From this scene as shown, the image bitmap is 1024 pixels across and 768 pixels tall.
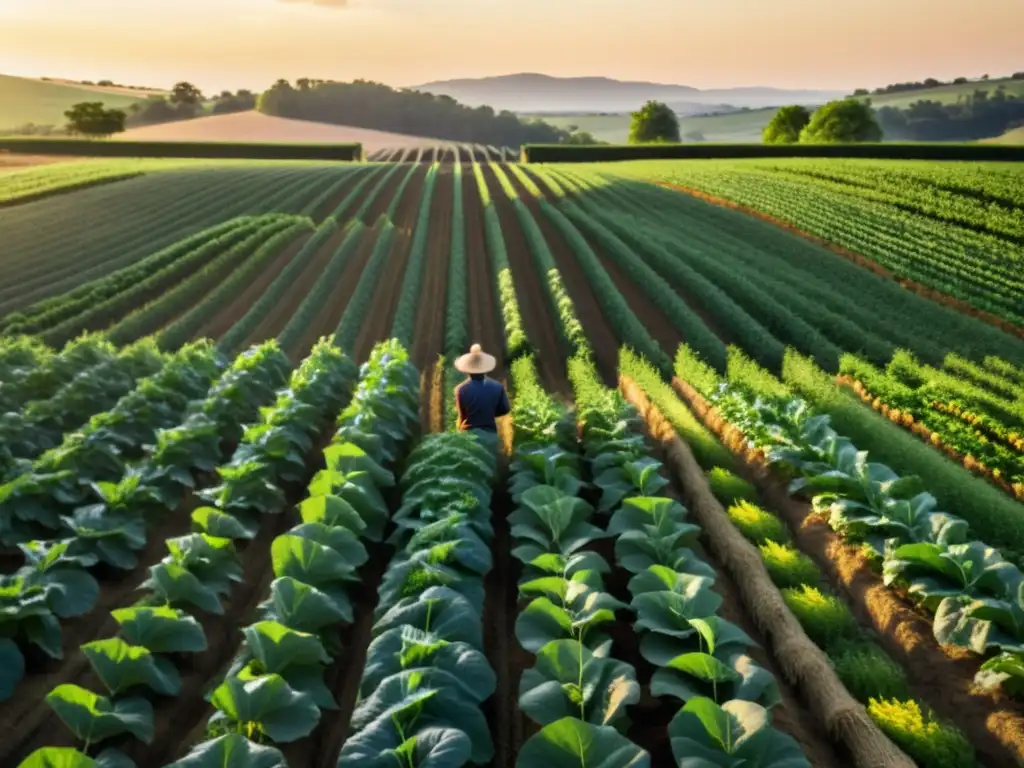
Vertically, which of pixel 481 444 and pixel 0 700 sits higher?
pixel 481 444

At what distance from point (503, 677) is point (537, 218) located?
89.0 feet

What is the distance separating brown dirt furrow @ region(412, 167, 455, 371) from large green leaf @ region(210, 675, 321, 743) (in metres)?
11.8

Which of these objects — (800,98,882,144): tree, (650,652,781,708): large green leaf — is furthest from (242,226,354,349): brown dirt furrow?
(800,98,882,144): tree

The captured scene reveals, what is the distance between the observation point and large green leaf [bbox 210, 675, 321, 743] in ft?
16.0

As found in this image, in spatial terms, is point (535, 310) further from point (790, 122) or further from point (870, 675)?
point (790, 122)

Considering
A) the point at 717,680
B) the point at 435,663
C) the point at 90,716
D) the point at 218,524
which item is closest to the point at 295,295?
the point at 218,524

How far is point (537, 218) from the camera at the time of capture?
31.8 metres

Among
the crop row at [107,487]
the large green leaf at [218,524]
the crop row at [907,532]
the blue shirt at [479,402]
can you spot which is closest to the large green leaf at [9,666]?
the crop row at [107,487]

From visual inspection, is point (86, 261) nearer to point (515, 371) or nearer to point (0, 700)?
point (515, 371)

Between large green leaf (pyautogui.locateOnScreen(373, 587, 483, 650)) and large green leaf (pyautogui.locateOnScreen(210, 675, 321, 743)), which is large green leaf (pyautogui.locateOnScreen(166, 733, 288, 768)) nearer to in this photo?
large green leaf (pyautogui.locateOnScreen(210, 675, 321, 743))

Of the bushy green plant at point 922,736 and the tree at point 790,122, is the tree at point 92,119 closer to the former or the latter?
the tree at point 790,122

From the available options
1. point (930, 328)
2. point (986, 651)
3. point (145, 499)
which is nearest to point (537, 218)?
point (930, 328)

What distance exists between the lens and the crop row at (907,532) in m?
5.64

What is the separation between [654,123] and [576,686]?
94293 mm
